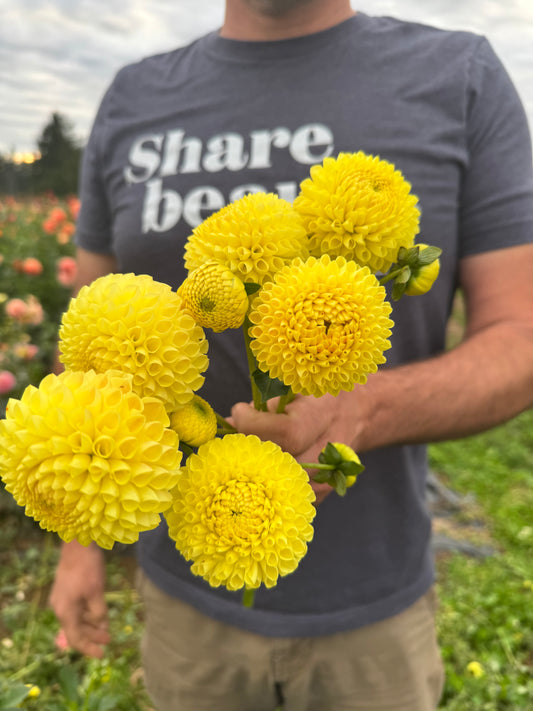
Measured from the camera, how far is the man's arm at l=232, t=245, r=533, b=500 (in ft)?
1.86

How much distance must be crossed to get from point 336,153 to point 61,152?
23.2 m

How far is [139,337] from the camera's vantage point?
16.1 inches

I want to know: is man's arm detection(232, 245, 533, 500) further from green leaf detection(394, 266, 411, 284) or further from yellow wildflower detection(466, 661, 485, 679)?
yellow wildflower detection(466, 661, 485, 679)

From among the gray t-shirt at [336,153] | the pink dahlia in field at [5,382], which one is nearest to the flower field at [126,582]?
the pink dahlia in field at [5,382]

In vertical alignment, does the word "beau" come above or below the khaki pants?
above

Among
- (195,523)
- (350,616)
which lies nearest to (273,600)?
(350,616)

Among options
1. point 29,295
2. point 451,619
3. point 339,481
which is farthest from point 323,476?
point 29,295

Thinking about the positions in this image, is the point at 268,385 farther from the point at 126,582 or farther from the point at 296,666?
the point at 126,582

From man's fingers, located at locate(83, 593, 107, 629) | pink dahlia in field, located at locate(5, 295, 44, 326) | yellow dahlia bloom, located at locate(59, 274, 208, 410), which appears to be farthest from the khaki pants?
pink dahlia in field, located at locate(5, 295, 44, 326)

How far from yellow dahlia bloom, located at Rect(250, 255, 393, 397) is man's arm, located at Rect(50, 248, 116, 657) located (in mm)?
922

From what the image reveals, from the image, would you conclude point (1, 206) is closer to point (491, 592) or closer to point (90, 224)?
point (90, 224)

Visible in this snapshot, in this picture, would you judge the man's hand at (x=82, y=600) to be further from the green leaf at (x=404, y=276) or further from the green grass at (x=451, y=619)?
the green leaf at (x=404, y=276)

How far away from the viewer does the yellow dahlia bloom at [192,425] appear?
16.8 inches

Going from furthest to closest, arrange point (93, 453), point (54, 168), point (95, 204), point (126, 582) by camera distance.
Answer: point (54, 168) → point (126, 582) → point (95, 204) → point (93, 453)
